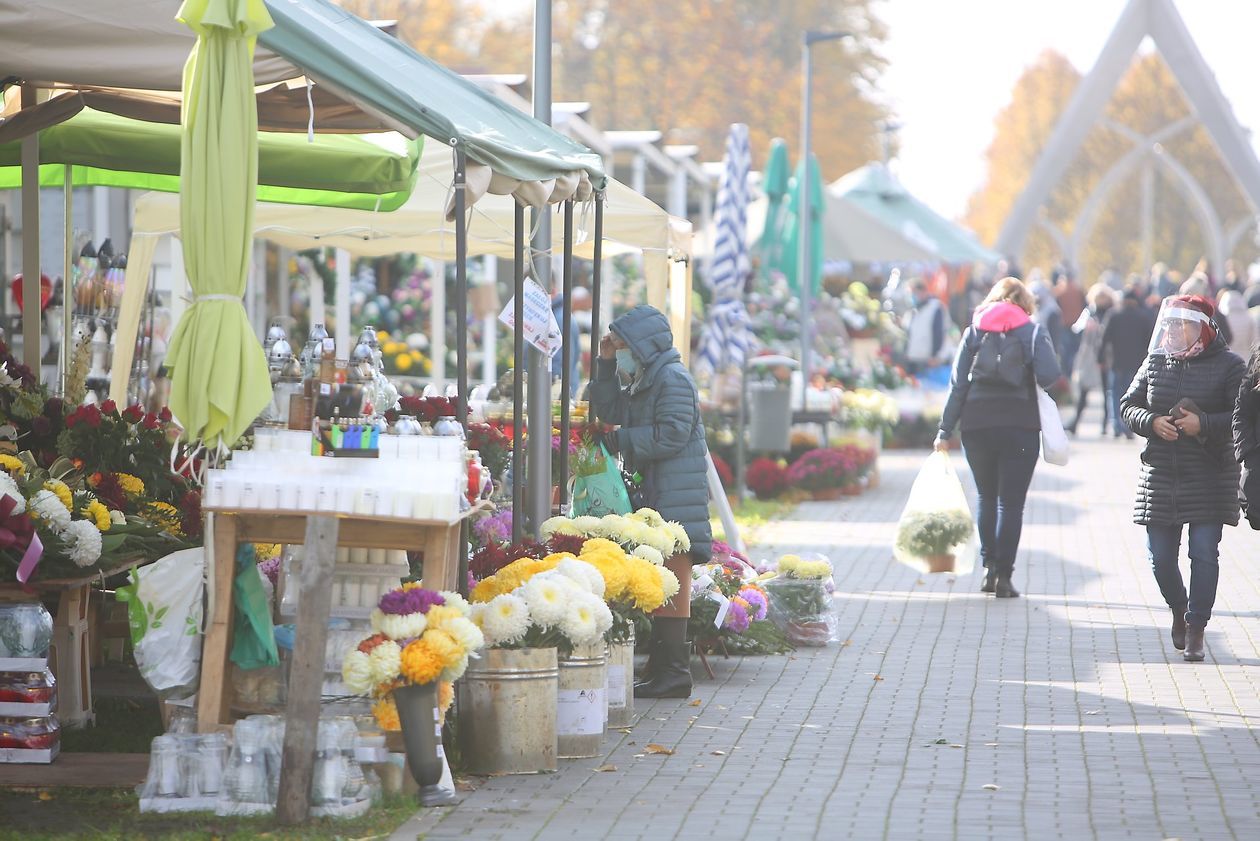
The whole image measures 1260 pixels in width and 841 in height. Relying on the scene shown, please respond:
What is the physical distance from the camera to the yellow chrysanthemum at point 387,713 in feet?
21.2

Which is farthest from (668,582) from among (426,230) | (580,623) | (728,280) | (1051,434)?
(728,280)

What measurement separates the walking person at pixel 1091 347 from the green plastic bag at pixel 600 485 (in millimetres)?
17334

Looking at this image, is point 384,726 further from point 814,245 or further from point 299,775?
point 814,245

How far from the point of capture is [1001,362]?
37.6 feet

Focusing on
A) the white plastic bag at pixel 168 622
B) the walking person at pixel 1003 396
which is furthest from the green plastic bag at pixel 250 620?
the walking person at pixel 1003 396

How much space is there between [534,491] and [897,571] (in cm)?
466

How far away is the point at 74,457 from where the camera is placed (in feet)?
27.4

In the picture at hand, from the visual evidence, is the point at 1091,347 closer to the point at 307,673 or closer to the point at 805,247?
the point at 805,247

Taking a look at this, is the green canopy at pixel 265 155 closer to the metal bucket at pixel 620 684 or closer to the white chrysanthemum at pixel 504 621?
the metal bucket at pixel 620 684

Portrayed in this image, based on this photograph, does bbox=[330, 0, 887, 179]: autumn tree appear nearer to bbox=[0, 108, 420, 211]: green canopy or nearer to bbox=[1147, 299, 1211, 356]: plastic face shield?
bbox=[0, 108, 420, 211]: green canopy

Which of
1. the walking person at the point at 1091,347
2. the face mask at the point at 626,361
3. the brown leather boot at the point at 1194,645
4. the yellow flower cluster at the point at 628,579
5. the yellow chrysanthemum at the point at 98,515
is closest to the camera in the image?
the yellow chrysanthemum at the point at 98,515

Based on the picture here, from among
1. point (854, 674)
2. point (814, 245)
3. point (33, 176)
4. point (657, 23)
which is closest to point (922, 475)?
point (854, 674)

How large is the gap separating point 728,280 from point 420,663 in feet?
39.3

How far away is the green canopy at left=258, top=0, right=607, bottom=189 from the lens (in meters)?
6.61
